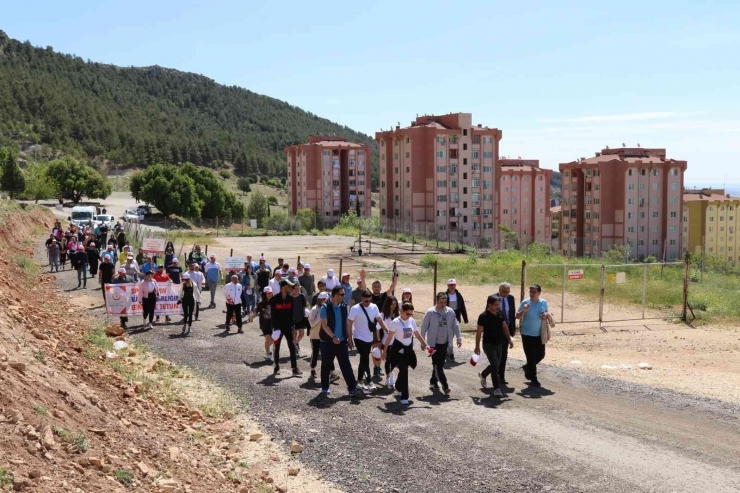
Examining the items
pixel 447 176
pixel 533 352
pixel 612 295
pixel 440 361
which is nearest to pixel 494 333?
pixel 440 361

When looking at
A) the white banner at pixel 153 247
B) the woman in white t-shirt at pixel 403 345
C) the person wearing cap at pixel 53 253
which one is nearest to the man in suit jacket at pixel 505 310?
the woman in white t-shirt at pixel 403 345

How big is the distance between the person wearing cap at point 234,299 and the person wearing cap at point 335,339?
5.48m

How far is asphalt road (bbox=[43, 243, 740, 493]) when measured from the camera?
8.12 meters

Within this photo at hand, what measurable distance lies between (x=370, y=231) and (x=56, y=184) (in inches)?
1762

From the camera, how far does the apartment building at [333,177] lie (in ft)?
372

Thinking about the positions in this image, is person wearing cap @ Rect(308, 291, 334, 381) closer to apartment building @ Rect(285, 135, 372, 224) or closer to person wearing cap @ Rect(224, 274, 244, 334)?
person wearing cap @ Rect(224, 274, 244, 334)

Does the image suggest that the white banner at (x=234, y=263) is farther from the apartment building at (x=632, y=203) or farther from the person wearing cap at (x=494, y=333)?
the apartment building at (x=632, y=203)

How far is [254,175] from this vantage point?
6875 inches

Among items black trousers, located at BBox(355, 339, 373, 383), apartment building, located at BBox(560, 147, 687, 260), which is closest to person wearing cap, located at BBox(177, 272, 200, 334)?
black trousers, located at BBox(355, 339, 373, 383)

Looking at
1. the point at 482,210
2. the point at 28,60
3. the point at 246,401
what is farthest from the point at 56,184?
the point at 28,60

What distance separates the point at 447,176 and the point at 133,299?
264 ft

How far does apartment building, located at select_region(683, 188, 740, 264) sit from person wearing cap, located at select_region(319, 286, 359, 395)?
11986 cm

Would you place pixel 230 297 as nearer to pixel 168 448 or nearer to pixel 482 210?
pixel 168 448

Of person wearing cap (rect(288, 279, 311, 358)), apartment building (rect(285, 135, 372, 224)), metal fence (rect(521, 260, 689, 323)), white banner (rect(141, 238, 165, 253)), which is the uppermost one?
apartment building (rect(285, 135, 372, 224))
